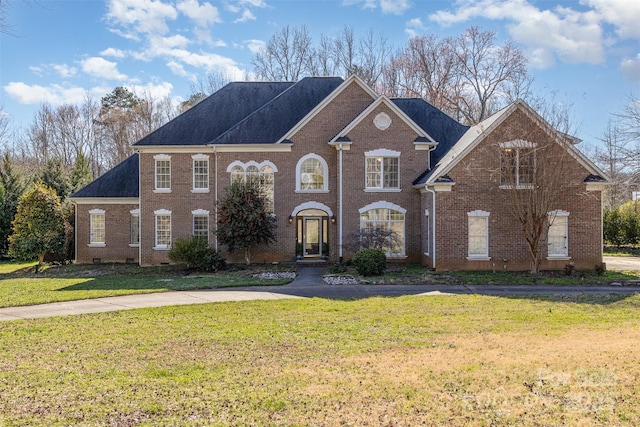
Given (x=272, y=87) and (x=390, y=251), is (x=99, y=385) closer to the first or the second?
(x=390, y=251)

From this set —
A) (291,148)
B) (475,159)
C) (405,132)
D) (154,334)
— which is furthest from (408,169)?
(154,334)

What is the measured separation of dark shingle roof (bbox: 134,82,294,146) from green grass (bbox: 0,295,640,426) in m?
Answer: 15.1

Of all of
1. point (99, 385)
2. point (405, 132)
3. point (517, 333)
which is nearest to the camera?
point (99, 385)

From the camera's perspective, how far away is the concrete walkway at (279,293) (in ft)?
43.9

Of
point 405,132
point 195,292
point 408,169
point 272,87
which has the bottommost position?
point 195,292

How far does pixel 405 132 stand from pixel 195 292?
12.9 m

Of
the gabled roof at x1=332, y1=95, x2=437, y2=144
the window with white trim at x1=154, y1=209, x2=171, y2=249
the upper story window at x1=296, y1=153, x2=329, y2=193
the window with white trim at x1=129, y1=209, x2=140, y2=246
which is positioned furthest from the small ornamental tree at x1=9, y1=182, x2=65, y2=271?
the gabled roof at x1=332, y1=95, x2=437, y2=144

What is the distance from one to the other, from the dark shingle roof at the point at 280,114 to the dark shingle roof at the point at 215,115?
1453mm

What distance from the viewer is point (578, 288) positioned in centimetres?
1673

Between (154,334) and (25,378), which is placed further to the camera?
(154,334)

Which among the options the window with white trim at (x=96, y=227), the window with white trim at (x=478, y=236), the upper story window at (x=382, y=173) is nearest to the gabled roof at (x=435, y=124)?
the upper story window at (x=382, y=173)

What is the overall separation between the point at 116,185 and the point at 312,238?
11942 millimetres

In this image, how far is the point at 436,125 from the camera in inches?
1053

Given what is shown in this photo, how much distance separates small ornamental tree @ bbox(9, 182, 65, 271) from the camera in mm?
25609
